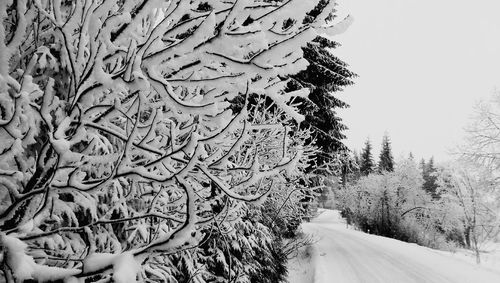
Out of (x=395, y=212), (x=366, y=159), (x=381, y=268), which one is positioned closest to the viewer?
(x=381, y=268)

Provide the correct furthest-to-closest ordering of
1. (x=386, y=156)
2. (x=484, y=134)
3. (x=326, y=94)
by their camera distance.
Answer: (x=386, y=156)
(x=484, y=134)
(x=326, y=94)

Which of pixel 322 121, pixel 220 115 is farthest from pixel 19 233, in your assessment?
pixel 322 121

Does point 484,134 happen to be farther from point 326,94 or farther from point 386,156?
point 386,156

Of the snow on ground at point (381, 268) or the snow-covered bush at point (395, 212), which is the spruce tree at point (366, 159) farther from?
the snow on ground at point (381, 268)

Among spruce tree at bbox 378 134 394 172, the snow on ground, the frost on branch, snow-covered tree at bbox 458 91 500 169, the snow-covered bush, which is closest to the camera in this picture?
the frost on branch

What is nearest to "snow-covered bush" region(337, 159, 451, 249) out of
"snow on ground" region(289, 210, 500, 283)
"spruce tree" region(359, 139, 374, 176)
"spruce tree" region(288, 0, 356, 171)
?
"snow on ground" region(289, 210, 500, 283)

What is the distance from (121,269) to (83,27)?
785 mm

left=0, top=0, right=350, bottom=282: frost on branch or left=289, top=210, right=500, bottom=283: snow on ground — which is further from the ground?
left=0, top=0, right=350, bottom=282: frost on branch

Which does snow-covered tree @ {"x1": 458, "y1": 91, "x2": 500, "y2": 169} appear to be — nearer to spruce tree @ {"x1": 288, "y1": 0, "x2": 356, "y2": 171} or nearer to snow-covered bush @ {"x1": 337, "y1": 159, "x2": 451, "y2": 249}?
spruce tree @ {"x1": 288, "y1": 0, "x2": 356, "y2": 171}

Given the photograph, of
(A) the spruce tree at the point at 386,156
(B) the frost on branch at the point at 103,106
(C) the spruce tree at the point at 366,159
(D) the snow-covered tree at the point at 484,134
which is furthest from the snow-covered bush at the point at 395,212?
(B) the frost on branch at the point at 103,106

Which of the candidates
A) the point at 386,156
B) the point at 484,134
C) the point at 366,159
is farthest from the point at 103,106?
the point at 366,159

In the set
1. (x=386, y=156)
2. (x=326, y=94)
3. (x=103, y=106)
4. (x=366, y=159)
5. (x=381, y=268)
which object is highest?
(x=386, y=156)

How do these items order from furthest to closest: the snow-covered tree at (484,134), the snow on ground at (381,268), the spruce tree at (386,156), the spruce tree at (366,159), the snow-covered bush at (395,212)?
the spruce tree at (366,159) → the spruce tree at (386,156) → the snow-covered bush at (395,212) → the snow-covered tree at (484,134) → the snow on ground at (381,268)

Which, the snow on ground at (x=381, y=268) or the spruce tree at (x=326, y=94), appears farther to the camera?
the spruce tree at (x=326, y=94)
